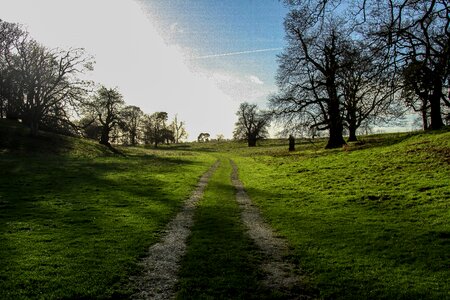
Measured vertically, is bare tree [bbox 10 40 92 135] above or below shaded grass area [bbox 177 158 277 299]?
above

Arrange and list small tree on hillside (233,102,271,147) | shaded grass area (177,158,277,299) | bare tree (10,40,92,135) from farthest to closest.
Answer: small tree on hillside (233,102,271,147) < bare tree (10,40,92,135) < shaded grass area (177,158,277,299)

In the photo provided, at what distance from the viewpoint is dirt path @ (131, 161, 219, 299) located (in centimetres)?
882

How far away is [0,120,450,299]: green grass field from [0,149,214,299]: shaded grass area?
5 centimetres

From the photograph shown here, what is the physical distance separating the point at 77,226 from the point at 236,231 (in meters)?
6.35

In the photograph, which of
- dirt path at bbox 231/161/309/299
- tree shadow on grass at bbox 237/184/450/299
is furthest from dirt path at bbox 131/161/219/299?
tree shadow on grass at bbox 237/184/450/299

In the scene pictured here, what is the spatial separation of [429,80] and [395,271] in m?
5.50

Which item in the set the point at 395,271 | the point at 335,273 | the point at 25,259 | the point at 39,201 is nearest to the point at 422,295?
the point at 395,271

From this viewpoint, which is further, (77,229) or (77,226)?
(77,226)

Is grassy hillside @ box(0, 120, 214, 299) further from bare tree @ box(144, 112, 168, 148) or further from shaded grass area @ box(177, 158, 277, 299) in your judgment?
bare tree @ box(144, 112, 168, 148)

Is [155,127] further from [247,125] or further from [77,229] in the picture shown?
[77,229]

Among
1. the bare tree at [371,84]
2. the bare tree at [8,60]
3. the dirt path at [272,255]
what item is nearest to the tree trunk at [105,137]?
the bare tree at [8,60]

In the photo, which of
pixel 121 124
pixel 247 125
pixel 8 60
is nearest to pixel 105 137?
pixel 121 124

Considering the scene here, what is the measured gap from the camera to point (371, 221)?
1524 cm

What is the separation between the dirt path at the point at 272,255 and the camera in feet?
30.2
